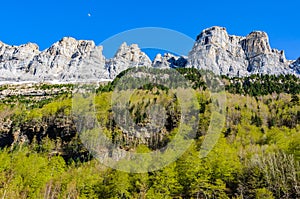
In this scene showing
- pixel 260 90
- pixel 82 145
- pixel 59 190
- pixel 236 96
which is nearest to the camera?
pixel 59 190

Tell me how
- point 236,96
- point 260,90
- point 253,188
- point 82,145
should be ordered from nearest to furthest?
point 253,188 < point 82,145 < point 236,96 < point 260,90

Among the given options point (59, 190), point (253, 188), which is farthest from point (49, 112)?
point (253, 188)

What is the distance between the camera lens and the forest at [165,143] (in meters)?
37.2

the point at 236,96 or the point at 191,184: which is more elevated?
the point at 236,96

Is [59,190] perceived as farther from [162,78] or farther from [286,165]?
[162,78]

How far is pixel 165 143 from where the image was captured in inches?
A: 3007

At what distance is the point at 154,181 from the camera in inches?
1500

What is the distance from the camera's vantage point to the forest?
37.2m

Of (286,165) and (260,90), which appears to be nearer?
(286,165)

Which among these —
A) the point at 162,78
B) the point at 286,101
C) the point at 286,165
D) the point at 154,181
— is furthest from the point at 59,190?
the point at 162,78

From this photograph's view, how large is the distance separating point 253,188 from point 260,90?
4114 inches

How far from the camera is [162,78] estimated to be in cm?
14312

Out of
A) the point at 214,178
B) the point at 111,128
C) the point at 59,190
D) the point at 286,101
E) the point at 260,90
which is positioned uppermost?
the point at 260,90

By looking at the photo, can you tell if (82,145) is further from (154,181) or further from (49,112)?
(154,181)
